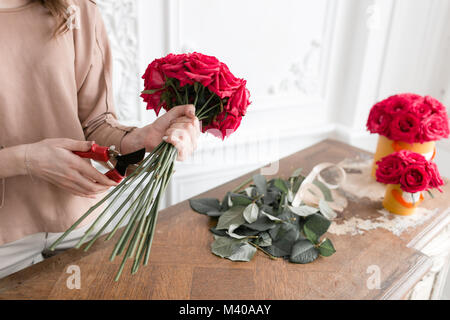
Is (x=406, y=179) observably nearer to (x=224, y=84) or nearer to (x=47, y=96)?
(x=224, y=84)

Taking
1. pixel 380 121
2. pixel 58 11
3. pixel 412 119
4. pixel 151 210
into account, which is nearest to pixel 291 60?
pixel 380 121

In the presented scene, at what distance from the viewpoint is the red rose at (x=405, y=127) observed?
108cm

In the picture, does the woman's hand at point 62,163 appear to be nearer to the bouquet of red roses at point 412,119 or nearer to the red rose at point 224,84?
the red rose at point 224,84

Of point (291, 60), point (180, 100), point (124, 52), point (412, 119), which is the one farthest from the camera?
point (291, 60)

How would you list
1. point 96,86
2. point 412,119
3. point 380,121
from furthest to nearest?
point 380,121 < point 412,119 < point 96,86

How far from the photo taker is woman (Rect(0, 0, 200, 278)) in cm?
71

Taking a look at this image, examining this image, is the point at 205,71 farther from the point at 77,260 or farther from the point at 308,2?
the point at 308,2

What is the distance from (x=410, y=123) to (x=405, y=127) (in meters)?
0.02

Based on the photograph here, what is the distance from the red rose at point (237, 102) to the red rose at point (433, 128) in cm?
65

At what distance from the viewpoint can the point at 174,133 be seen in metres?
0.69

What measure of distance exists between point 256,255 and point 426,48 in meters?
1.55

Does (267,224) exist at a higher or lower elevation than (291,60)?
lower

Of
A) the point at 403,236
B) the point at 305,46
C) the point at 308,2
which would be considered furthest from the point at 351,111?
the point at 403,236

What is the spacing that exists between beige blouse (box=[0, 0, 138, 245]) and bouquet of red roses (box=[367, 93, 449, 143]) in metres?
0.79
